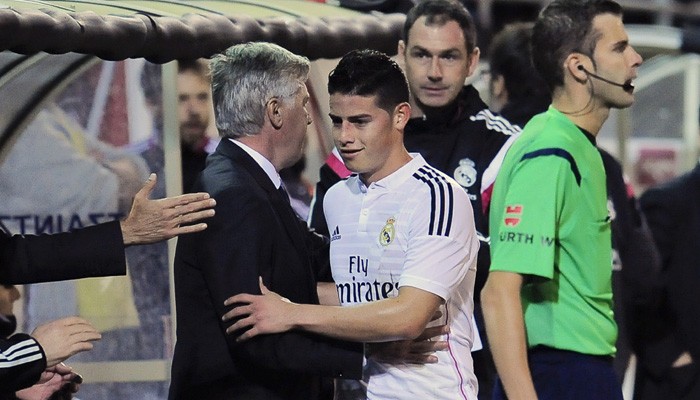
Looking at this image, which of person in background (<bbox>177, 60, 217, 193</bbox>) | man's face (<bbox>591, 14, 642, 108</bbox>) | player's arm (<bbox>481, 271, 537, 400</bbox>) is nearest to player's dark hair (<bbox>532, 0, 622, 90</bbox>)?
man's face (<bbox>591, 14, 642, 108</bbox>)

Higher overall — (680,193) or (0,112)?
(0,112)

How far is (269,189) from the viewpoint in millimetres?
4031

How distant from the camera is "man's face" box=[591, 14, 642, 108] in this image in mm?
4609

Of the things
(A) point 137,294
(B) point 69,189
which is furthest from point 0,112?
(A) point 137,294

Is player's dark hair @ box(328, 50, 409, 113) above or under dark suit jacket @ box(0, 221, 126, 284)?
above

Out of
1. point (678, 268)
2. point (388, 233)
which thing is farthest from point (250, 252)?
point (678, 268)

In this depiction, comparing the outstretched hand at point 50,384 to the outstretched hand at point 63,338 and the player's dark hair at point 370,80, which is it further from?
the player's dark hair at point 370,80

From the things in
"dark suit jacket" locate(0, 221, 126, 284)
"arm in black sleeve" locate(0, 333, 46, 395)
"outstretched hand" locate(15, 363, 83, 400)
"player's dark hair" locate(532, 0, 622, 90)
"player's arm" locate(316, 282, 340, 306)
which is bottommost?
"outstretched hand" locate(15, 363, 83, 400)

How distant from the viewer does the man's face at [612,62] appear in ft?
15.1

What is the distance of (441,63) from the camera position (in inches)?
207

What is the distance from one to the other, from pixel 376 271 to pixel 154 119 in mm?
1599

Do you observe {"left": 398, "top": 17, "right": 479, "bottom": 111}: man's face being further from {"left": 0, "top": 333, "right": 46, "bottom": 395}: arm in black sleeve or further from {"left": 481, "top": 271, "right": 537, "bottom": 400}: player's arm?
{"left": 0, "top": 333, "right": 46, "bottom": 395}: arm in black sleeve

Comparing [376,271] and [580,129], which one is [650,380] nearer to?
[580,129]

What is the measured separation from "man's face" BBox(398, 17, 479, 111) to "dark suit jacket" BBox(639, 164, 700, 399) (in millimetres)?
854
